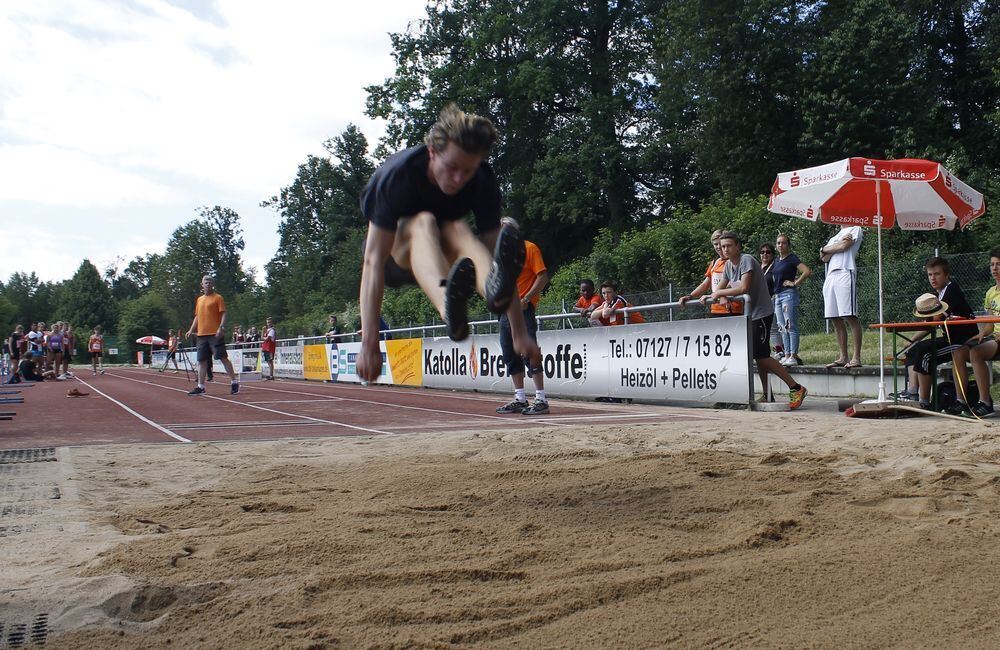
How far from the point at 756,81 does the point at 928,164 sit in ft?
67.6

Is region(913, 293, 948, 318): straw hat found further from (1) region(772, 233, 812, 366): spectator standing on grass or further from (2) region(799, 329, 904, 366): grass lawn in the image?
(2) region(799, 329, 904, 366): grass lawn

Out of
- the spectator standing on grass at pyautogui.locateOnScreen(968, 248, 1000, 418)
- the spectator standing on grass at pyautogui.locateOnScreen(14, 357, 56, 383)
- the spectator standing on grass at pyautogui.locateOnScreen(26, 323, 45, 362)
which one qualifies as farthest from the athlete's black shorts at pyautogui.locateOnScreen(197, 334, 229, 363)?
the spectator standing on grass at pyautogui.locateOnScreen(26, 323, 45, 362)

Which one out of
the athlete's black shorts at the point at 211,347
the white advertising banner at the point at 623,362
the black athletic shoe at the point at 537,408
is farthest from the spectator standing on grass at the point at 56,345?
the black athletic shoe at the point at 537,408

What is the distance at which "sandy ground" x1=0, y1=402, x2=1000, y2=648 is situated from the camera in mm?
2912

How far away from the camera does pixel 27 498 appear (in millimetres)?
5098

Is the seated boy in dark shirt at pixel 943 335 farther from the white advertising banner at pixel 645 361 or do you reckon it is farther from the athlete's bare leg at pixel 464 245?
the athlete's bare leg at pixel 464 245

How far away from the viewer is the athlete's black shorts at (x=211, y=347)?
14891mm

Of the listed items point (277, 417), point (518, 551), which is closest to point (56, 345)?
point (277, 417)

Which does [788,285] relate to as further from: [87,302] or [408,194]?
[87,302]

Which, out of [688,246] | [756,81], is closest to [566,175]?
[756,81]

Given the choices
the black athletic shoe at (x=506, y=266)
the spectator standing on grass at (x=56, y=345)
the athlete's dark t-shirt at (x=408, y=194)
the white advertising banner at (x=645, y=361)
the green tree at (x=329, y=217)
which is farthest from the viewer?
the spectator standing on grass at (x=56, y=345)

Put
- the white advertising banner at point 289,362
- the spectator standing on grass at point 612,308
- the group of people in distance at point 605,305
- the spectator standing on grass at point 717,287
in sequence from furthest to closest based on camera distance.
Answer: the white advertising banner at point 289,362, the spectator standing on grass at point 717,287, the group of people in distance at point 605,305, the spectator standing on grass at point 612,308

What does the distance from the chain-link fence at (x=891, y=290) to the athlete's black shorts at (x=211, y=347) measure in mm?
7238

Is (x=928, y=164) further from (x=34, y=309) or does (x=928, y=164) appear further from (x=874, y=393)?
(x=34, y=309)
